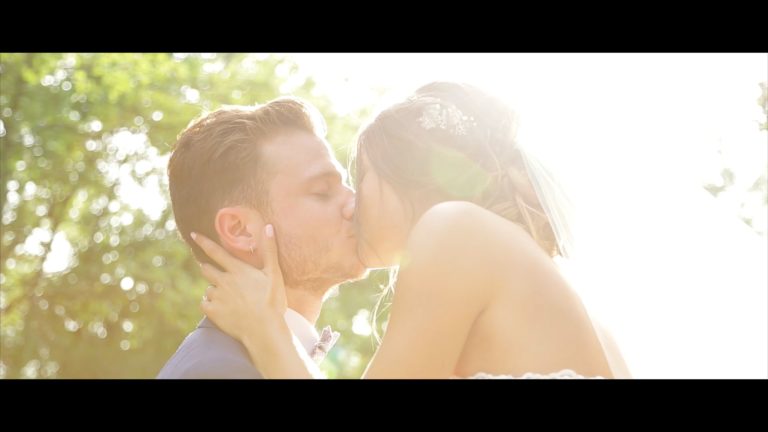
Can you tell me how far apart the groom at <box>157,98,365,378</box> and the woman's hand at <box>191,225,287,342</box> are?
0.33 feet

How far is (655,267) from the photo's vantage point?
4.04 metres

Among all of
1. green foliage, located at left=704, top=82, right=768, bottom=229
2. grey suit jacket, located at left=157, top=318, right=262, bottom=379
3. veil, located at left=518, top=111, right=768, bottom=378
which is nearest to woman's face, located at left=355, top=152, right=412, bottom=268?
veil, located at left=518, top=111, right=768, bottom=378

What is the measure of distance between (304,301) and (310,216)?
41cm

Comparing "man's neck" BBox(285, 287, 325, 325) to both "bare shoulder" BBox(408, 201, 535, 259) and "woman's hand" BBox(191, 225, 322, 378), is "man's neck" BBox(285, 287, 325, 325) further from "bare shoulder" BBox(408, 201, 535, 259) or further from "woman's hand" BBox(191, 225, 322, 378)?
"bare shoulder" BBox(408, 201, 535, 259)

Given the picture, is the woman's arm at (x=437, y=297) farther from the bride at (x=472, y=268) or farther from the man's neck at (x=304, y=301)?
the man's neck at (x=304, y=301)

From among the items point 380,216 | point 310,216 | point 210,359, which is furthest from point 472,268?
point 310,216

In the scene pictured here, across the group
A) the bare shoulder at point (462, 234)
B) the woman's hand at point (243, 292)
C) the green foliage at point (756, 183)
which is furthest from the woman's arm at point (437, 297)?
the green foliage at point (756, 183)

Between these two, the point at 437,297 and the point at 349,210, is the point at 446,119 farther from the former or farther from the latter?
the point at 437,297
